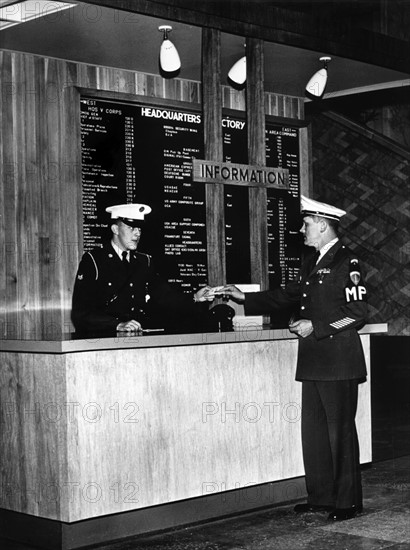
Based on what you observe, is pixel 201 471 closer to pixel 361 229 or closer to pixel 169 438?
pixel 169 438

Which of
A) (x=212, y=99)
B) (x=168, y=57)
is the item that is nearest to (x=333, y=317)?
(x=212, y=99)

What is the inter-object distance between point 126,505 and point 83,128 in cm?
300

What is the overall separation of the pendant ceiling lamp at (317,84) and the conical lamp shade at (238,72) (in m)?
0.58

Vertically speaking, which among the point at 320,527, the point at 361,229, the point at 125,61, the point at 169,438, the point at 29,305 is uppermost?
the point at 125,61

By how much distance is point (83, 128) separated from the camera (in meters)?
6.40

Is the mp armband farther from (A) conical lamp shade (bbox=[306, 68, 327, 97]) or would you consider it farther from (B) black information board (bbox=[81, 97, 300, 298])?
(A) conical lamp shade (bbox=[306, 68, 327, 97])

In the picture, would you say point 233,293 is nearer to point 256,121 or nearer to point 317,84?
point 256,121

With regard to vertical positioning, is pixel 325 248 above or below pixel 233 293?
above

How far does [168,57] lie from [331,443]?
262cm

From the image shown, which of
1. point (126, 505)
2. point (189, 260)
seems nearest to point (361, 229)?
point (189, 260)

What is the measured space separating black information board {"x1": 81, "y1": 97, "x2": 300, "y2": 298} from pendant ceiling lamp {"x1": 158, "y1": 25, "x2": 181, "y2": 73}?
2.54 ft

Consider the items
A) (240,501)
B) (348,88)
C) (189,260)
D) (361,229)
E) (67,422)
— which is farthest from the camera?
(361,229)

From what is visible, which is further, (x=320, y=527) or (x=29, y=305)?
(x=29, y=305)

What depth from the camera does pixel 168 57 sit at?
5.83 m
